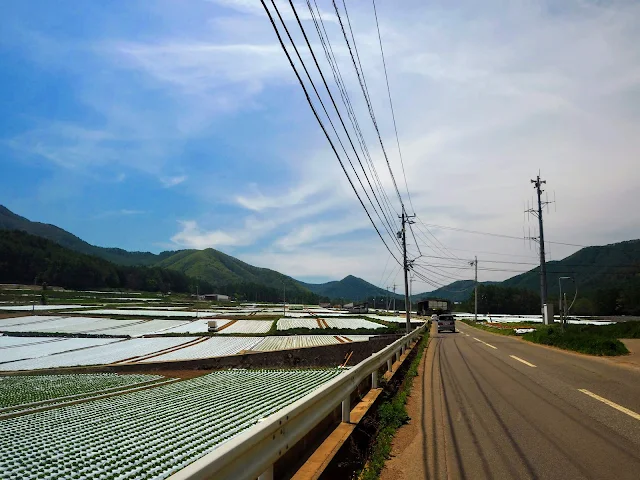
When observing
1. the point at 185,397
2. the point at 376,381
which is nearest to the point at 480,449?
the point at 376,381

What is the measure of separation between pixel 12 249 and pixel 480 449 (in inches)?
6016

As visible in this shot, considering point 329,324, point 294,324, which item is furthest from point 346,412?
point 329,324

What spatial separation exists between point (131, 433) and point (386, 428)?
12.0 feet

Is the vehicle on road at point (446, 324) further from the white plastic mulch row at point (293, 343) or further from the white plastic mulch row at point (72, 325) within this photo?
the white plastic mulch row at point (72, 325)

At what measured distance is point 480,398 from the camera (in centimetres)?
937

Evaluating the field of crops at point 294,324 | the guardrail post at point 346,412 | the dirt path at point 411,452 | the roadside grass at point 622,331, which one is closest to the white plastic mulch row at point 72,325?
the field of crops at point 294,324

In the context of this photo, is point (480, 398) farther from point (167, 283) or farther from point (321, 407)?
point (167, 283)

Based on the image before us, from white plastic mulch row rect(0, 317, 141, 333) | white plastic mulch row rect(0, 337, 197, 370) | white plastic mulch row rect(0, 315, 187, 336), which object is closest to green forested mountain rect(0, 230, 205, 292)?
white plastic mulch row rect(0, 315, 187, 336)

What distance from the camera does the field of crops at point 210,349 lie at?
26.4 meters

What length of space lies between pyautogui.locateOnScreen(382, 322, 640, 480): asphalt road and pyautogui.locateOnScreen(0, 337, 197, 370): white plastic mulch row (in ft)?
74.2

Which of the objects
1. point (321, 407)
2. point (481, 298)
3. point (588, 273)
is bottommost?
point (321, 407)

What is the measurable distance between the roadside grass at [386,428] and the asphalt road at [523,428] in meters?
0.14

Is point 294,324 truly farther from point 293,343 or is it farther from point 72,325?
point 72,325

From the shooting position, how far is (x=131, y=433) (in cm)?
543
